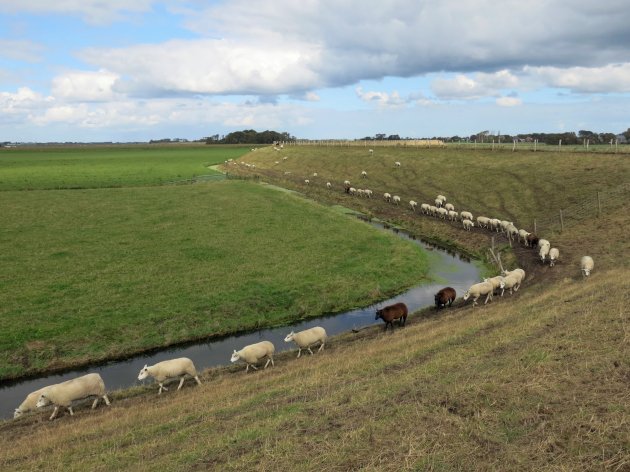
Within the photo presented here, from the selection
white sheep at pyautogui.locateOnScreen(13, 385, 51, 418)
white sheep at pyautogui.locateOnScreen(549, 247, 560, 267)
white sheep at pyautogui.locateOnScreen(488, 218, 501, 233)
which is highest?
white sheep at pyautogui.locateOnScreen(488, 218, 501, 233)

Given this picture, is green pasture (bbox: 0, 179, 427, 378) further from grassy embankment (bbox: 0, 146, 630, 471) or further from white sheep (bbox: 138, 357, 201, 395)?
grassy embankment (bbox: 0, 146, 630, 471)

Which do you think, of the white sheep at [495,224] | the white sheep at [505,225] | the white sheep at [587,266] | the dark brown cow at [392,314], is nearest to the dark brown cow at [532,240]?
the white sheep at [505,225]

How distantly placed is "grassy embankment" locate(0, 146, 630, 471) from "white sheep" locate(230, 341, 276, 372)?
71 cm

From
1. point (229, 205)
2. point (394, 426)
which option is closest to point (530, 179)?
point (229, 205)

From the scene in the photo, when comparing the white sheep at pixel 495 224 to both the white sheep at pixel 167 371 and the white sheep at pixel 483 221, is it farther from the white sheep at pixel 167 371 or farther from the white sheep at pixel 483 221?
the white sheep at pixel 167 371

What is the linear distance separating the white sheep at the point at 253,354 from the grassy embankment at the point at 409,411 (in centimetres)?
71

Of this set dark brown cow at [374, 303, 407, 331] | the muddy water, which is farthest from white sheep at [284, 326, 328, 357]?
dark brown cow at [374, 303, 407, 331]

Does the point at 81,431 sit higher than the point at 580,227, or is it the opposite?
the point at 580,227

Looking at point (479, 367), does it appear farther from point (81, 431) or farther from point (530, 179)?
point (530, 179)

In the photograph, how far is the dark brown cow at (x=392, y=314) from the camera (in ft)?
78.2

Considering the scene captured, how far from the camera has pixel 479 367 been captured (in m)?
13.1

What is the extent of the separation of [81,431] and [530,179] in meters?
55.3

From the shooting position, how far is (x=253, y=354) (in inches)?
759

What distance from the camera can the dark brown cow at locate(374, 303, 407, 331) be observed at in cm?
2383
